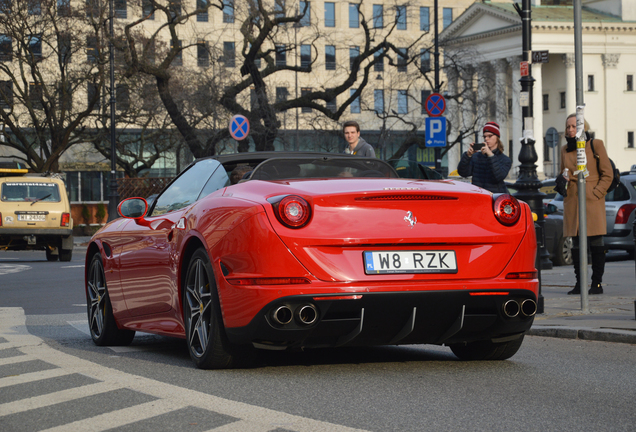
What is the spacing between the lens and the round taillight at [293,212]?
5.64 metres

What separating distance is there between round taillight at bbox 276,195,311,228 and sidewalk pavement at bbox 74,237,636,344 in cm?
330

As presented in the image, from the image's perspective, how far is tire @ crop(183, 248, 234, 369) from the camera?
6062mm

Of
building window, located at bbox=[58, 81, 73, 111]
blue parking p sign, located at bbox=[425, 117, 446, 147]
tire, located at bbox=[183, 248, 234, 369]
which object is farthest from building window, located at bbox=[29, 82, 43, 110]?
tire, located at bbox=[183, 248, 234, 369]

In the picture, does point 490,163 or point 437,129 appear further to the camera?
point 437,129

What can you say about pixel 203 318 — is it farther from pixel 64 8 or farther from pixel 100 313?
pixel 64 8

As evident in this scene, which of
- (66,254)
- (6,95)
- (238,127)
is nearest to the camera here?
(238,127)

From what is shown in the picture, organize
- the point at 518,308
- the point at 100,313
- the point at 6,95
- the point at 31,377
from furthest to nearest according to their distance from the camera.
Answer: the point at 6,95 < the point at 100,313 < the point at 31,377 < the point at 518,308

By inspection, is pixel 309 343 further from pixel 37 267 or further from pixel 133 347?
pixel 37 267

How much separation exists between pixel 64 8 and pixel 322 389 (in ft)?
112

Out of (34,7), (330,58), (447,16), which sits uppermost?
(447,16)

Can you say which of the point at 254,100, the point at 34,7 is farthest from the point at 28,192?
the point at 34,7

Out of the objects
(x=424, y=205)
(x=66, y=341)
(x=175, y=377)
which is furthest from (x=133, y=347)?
(x=424, y=205)

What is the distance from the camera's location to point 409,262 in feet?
18.7

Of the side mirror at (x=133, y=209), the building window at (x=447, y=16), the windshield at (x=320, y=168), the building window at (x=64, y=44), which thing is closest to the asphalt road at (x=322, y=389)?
the side mirror at (x=133, y=209)
